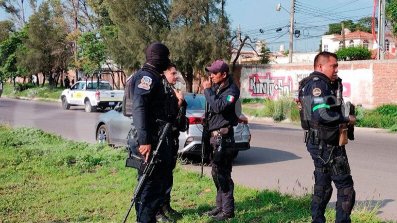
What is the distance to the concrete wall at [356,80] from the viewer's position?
21203mm

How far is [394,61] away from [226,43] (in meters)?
10.00

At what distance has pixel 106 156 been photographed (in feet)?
29.4

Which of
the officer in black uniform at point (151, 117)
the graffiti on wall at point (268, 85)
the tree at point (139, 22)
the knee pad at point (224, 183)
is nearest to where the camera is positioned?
the officer in black uniform at point (151, 117)

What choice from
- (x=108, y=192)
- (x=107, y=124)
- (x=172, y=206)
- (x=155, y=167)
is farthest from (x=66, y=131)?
(x=155, y=167)

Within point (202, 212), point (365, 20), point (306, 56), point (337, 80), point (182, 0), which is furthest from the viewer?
point (365, 20)

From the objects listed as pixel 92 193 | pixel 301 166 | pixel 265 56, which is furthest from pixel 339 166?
pixel 265 56

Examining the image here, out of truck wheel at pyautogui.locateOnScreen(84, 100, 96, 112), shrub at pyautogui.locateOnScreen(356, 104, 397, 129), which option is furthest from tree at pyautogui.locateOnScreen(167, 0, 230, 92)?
shrub at pyautogui.locateOnScreen(356, 104, 397, 129)

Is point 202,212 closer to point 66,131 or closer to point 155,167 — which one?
point 155,167

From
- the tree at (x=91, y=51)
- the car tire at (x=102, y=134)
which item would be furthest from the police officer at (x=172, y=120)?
the tree at (x=91, y=51)

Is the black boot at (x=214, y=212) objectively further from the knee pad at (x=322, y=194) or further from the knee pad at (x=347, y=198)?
the knee pad at (x=347, y=198)

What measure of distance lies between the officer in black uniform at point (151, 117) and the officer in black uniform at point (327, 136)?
1.37 m

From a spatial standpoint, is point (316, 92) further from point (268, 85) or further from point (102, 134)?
point (268, 85)

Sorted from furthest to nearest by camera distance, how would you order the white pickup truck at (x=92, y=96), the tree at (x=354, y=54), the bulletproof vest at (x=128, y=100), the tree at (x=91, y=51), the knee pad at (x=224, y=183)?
the tree at (x=354, y=54) → the tree at (x=91, y=51) → the white pickup truck at (x=92, y=96) → the knee pad at (x=224, y=183) → the bulletproof vest at (x=128, y=100)

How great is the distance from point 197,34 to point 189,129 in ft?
59.7
